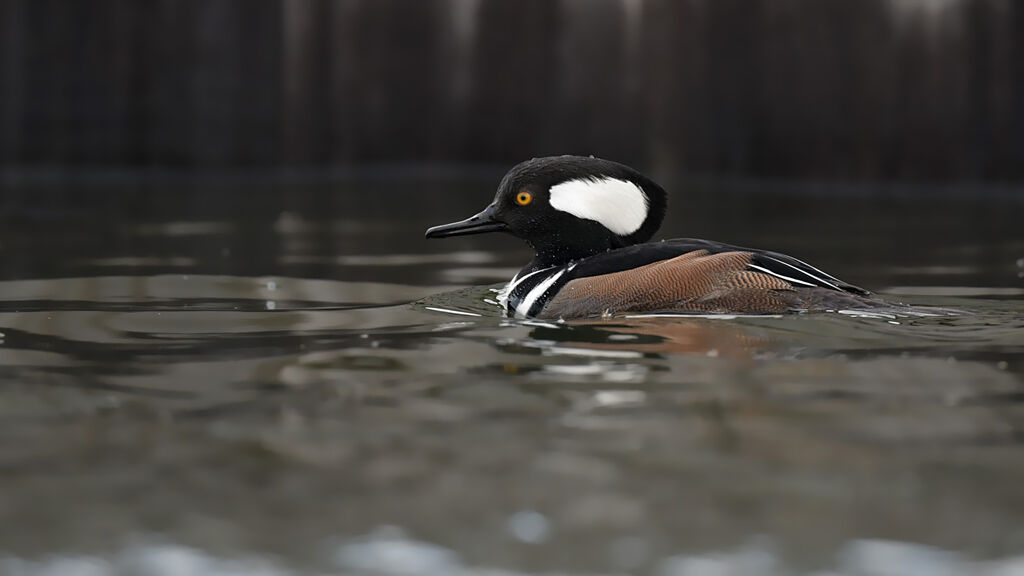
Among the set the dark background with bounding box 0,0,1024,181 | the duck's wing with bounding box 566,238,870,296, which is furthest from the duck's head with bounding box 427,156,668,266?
the dark background with bounding box 0,0,1024,181

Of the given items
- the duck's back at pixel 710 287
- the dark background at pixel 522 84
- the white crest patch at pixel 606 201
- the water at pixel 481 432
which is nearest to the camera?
the water at pixel 481 432

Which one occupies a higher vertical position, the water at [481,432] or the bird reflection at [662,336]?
the bird reflection at [662,336]

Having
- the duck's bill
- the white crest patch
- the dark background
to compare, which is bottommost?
the duck's bill

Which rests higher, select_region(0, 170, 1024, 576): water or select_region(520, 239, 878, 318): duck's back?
select_region(520, 239, 878, 318): duck's back

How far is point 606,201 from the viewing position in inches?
230

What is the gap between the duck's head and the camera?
5.81m

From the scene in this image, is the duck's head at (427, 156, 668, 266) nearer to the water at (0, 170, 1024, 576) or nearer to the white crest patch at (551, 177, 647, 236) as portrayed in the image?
the white crest patch at (551, 177, 647, 236)

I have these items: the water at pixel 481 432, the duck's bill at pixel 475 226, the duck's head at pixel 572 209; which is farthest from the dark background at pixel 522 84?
the duck's bill at pixel 475 226

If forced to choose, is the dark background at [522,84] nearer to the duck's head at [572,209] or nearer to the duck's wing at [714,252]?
the duck's head at [572,209]

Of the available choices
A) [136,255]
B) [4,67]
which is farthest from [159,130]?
[136,255]

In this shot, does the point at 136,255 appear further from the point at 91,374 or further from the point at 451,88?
the point at 451,88

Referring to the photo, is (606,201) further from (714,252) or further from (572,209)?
(714,252)

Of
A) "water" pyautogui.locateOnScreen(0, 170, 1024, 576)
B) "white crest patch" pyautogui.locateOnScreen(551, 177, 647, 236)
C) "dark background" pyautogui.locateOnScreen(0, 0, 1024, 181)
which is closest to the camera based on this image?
"water" pyautogui.locateOnScreen(0, 170, 1024, 576)

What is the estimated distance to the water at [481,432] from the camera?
2.72m
